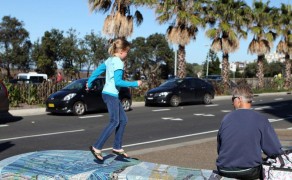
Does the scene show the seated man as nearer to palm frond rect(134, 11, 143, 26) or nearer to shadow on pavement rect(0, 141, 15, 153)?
shadow on pavement rect(0, 141, 15, 153)

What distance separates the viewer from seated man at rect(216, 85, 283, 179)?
386 centimetres

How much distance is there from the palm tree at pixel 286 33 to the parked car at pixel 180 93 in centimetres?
2045

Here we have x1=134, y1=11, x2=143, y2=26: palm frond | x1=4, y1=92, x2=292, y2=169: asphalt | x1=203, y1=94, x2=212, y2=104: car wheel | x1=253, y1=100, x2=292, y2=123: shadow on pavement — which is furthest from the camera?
x1=134, y1=11, x2=143, y2=26: palm frond

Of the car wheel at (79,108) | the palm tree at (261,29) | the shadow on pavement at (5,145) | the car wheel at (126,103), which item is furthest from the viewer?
the palm tree at (261,29)

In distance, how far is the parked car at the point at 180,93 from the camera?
2139 cm

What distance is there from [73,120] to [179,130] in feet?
14.7

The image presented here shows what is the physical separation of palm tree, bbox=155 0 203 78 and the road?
1212cm

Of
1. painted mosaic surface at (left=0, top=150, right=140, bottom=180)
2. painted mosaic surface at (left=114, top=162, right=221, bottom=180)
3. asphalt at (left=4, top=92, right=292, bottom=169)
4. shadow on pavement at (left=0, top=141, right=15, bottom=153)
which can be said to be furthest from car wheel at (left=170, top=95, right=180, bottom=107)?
painted mosaic surface at (left=114, top=162, right=221, bottom=180)

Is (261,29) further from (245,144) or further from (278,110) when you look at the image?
(245,144)

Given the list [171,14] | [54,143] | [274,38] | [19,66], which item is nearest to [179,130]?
[54,143]

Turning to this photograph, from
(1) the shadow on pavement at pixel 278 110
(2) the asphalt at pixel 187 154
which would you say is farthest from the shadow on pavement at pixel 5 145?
(1) the shadow on pavement at pixel 278 110

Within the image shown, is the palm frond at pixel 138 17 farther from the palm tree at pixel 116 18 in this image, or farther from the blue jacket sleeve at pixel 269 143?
the blue jacket sleeve at pixel 269 143

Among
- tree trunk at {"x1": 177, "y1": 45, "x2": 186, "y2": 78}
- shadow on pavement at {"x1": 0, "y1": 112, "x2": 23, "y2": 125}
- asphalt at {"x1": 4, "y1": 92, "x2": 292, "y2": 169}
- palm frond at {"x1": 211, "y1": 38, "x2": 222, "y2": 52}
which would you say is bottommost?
asphalt at {"x1": 4, "y1": 92, "x2": 292, "y2": 169}

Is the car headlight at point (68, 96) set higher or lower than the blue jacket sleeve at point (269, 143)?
higher
